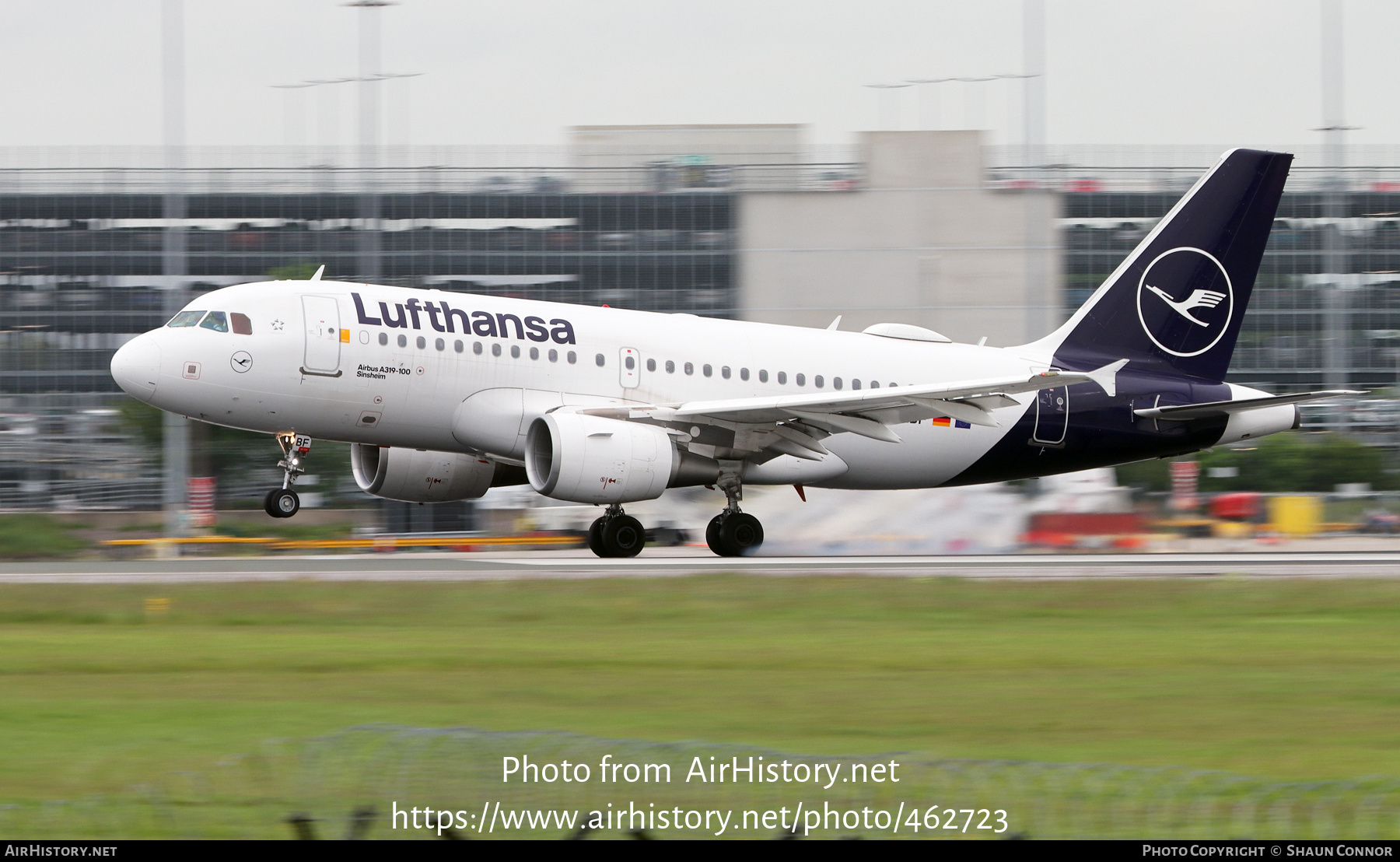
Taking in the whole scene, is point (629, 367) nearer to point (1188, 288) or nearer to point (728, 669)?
point (1188, 288)

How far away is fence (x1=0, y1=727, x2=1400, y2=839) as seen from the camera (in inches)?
267

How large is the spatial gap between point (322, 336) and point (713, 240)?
70800 millimetres

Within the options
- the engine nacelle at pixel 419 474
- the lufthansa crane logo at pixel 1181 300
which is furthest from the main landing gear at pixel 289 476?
the lufthansa crane logo at pixel 1181 300

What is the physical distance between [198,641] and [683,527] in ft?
59.7

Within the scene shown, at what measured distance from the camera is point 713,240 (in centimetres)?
9362

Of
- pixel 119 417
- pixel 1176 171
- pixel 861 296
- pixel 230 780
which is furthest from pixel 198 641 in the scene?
pixel 1176 171

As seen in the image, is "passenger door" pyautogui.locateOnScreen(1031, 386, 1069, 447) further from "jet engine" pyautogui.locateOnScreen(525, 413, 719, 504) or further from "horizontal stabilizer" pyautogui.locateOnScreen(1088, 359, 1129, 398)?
"jet engine" pyautogui.locateOnScreen(525, 413, 719, 504)

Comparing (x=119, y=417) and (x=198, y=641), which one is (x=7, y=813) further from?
(x=119, y=417)

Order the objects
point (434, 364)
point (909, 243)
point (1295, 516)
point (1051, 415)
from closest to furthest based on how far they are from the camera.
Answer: point (434, 364)
point (1051, 415)
point (1295, 516)
point (909, 243)

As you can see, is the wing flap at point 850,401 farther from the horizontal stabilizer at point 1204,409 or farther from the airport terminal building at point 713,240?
the airport terminal building at point 713,240

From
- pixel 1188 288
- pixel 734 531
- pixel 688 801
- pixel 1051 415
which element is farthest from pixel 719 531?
pixel 688 801

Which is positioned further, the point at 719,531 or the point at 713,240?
the point at 713,240

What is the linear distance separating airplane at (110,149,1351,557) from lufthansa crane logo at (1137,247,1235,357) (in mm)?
41

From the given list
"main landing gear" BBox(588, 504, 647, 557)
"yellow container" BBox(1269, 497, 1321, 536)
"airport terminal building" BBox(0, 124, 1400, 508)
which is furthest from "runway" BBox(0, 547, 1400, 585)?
"airport terminal building" BBox(0, 124, 1400, 508)
